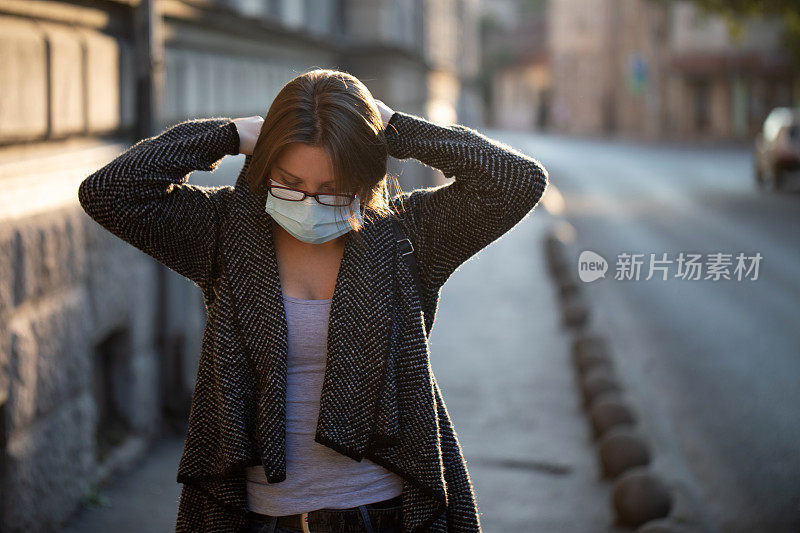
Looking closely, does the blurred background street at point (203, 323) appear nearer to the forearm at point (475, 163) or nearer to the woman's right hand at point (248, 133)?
the woman's right hand at point (248, 133)

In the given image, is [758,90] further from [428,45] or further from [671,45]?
[428,45]

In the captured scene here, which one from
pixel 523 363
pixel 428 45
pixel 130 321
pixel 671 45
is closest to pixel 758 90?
pixel 671 45

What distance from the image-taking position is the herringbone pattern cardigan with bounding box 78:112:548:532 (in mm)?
2295

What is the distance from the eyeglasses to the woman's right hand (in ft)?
0.61

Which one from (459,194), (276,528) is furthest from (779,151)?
(276,528)

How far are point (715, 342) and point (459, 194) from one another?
7.21m

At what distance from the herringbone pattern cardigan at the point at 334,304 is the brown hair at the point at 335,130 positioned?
5.5 inches

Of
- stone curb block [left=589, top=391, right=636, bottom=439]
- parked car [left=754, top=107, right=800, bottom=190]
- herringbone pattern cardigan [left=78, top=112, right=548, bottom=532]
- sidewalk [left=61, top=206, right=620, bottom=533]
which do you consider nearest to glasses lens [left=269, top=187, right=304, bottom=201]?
herringbone pattern cardigan [left=78, top=112, right=548, bottom=532]

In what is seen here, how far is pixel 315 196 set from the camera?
231cm

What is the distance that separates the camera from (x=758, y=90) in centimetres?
5078

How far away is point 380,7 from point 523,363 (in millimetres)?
6710

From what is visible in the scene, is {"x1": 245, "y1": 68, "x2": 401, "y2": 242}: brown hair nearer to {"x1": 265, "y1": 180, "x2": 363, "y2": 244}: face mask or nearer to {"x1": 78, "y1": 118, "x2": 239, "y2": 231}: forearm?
{"x1": 265, "y1": 180, "x2": 363, "y2": 244}: face mask

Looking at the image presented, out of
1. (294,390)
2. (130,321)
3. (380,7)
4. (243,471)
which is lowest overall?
(130,321)

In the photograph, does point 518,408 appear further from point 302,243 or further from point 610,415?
point 302,243
